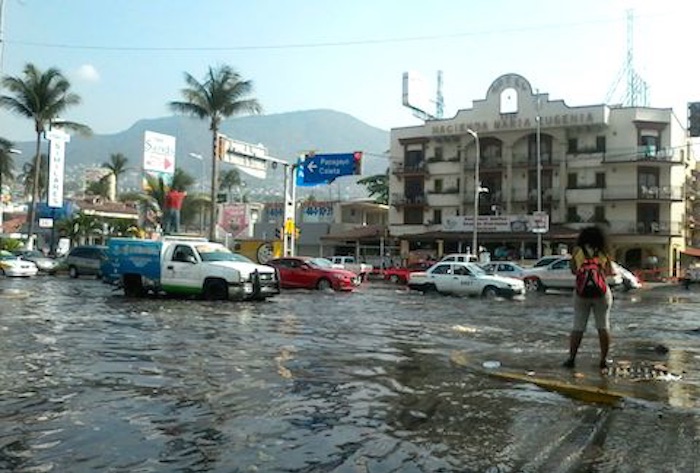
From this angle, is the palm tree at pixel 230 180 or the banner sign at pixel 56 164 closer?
the banner sign at pixel 56 164

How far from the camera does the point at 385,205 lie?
80.1 m

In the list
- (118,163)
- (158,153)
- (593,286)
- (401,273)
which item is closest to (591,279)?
(593,286)

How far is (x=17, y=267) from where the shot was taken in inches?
1529

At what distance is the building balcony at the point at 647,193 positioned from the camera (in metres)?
58.4

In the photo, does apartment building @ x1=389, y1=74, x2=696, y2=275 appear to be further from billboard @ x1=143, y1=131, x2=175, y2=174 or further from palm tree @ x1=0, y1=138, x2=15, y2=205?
palm tree @ x1=0, y1=138, x2=15, y2=205

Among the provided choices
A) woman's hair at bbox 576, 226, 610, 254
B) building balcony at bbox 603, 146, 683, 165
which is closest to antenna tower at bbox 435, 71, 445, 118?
building balcony at bbox 603, 146, 683, 165

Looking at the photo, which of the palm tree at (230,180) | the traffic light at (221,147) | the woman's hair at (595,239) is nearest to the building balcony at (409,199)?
the traffic light at (221,147)

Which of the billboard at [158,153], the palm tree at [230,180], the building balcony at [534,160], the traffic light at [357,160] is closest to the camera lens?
the traffic light at [357,160]

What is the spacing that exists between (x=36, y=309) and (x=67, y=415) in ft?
42.1

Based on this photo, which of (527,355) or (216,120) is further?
(216,120)

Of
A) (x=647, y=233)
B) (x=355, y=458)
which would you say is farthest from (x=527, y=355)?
(x=647, y=233)

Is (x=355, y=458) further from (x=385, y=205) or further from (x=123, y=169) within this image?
(x=123, y=169)

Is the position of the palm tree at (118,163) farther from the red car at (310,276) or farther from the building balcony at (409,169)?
the red car at (310,276)

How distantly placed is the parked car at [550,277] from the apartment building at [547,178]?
2021 cm
